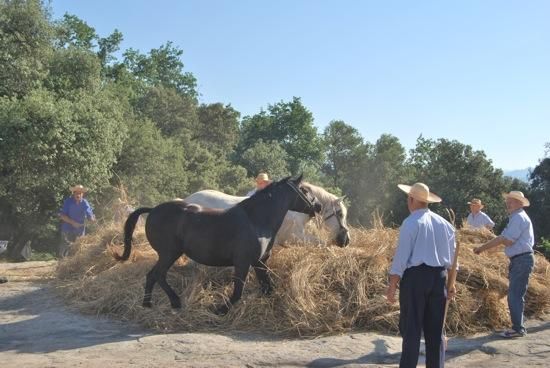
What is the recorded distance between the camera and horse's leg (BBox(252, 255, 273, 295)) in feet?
24.8

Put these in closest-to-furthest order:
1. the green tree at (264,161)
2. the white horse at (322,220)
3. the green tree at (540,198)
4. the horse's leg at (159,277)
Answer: the horse's leg at (159,277), the white horse at (322,220), the green tree at (540,198), the green tree at (264,161)

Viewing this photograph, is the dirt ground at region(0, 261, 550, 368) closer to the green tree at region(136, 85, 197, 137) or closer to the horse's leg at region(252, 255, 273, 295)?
the horse's leg at region(252, 255, 273, 295)

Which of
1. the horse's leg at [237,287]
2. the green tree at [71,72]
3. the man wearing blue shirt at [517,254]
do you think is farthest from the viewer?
the green tree at [71,72]

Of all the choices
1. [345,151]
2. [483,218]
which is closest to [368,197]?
[345,151]

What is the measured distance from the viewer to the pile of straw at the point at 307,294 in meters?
7.18

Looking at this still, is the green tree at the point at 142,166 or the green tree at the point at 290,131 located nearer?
the green tree at the point at 142,166

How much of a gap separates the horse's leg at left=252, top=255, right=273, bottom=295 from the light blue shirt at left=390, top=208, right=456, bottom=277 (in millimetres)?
2757

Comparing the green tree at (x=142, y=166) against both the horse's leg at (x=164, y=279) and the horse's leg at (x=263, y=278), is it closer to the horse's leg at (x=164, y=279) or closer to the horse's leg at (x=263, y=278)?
the horse's leg at (x=164, y=279)

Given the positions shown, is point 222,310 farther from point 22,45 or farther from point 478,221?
point 22,45

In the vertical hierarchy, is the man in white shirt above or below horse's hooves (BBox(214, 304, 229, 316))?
Result: above

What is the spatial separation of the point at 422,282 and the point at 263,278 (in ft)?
9.77

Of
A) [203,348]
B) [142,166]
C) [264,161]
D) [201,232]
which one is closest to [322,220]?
[201,232]

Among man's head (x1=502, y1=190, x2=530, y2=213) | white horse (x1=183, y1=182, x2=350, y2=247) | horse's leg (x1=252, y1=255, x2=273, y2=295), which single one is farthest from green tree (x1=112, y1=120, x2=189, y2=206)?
man's head (x1=502, y1=190, x2=530, y2=213)

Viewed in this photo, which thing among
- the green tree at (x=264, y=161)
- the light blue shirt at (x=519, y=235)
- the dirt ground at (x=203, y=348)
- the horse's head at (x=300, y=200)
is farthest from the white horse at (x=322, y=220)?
the green tree at (x=264, y=161)
